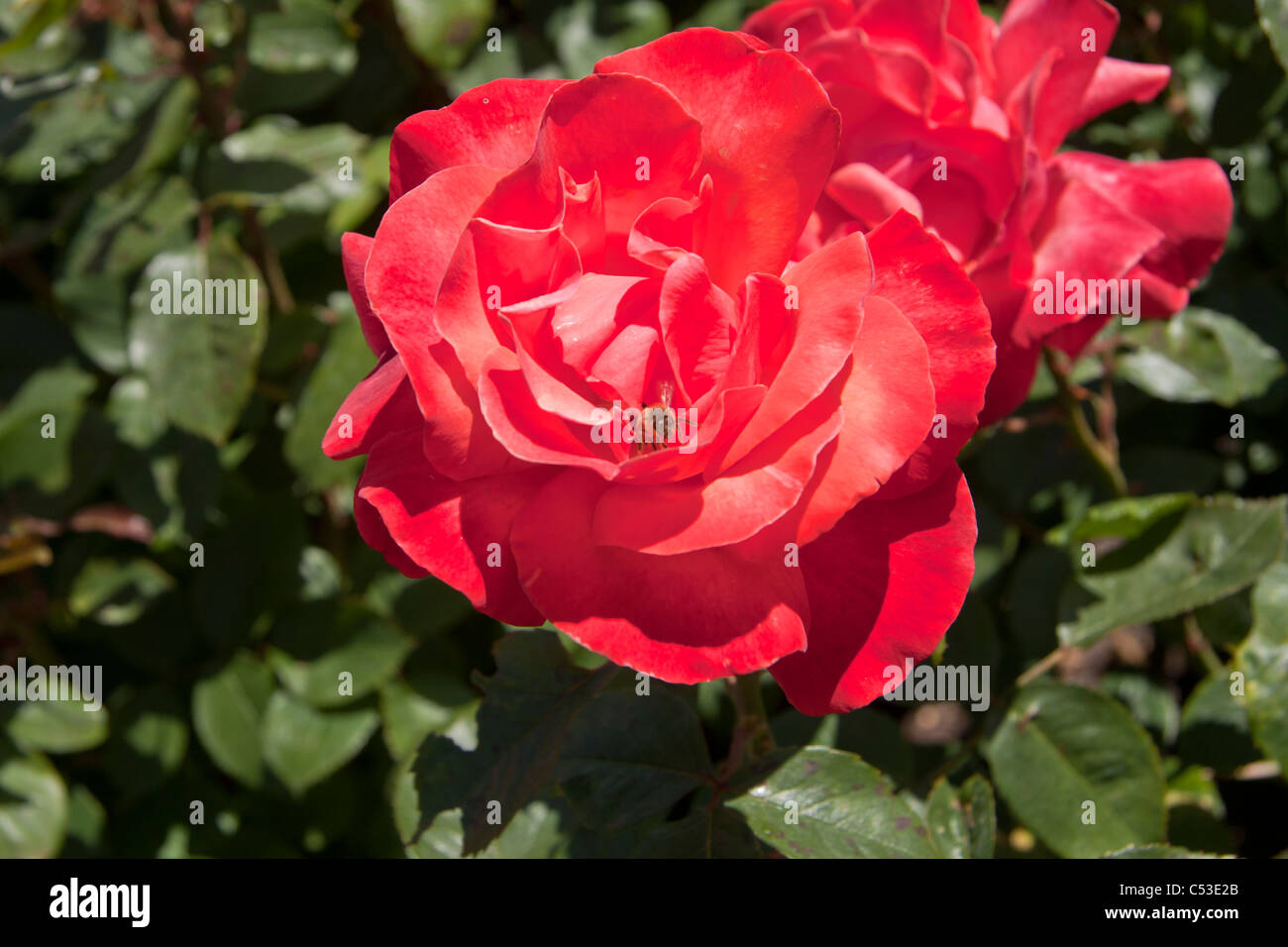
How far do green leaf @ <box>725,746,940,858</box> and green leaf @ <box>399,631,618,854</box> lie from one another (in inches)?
8.3

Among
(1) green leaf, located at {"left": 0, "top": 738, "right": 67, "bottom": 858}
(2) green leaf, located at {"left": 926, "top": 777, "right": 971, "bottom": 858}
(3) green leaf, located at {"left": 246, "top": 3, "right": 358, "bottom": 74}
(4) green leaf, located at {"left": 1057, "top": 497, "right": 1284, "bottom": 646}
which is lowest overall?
(1) green leaf, located at {"left": 0, "top": 738, "right": 67, "bottom": 858}

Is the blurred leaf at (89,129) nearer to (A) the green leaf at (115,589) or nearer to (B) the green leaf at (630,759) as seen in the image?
(A) the green leaf at (115,589)

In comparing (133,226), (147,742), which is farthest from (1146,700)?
(133,226)

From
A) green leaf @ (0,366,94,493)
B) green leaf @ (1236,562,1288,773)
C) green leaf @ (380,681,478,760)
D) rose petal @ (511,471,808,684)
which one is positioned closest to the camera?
rose petal @ (511,471,808,684)

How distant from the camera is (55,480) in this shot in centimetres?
181

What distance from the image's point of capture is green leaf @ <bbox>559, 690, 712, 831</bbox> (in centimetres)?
113

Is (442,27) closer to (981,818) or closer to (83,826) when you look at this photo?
(981,818)

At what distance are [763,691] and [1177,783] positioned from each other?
0.71 m

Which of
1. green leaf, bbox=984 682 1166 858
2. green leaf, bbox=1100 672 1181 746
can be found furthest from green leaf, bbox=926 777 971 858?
green leaf, bbox=1100 672 1181 746

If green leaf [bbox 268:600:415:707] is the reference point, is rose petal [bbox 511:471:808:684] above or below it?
above

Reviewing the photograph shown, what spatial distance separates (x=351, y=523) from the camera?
2049 millimetres

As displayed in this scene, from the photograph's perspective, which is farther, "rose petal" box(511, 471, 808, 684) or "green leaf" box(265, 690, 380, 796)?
"green leaf" box(265, 690, 380, 796)

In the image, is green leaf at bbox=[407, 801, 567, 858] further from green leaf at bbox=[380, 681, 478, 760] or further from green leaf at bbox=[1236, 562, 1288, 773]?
green leaf at bbox=[1236, 562, 1288, 773]

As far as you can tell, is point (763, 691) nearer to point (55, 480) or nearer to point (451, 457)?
point (451, 457)
